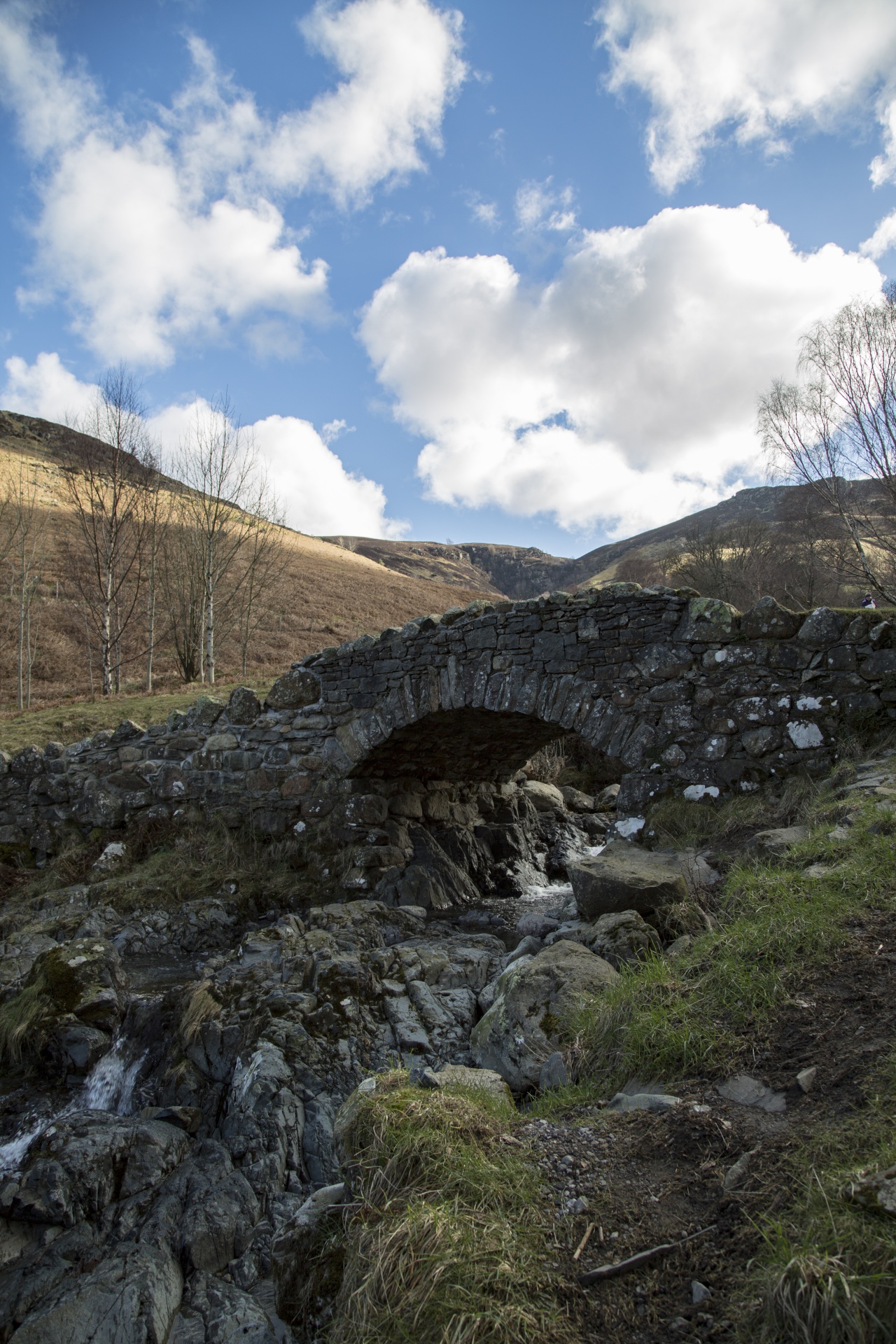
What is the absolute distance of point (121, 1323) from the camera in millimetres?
3016

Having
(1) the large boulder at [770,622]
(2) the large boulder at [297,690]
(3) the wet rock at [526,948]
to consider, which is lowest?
(3) the wet rock at [526,948]

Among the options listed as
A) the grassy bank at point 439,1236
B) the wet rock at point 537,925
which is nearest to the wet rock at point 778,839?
the wet rock at point 537,925

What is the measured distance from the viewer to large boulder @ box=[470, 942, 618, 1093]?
3811 millimetres

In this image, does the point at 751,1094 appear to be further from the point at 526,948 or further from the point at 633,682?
the point at 633,682

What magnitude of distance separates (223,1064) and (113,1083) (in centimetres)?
109

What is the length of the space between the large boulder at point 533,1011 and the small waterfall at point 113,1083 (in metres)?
2.60

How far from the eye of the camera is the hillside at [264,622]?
27641mm

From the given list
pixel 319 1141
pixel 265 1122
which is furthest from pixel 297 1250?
pixel 265 1122

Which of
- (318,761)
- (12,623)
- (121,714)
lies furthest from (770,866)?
(12,623)

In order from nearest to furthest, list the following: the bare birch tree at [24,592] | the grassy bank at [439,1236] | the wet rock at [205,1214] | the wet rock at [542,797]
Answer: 1. the grassy bank at [439,1236]
2. the wet rock at [205,1214]
3. the wet rock at [542,797]
4. the bare birch tree at [24,592]

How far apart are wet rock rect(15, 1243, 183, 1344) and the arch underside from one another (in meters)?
6.71

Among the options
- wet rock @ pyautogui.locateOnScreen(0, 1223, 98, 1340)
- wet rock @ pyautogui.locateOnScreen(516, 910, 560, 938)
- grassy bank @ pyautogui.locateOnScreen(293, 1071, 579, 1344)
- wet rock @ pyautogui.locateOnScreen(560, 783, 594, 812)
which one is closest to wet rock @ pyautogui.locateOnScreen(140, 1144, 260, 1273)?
wet rock @ pyautogui.locateOnScreen(0, 1223, 98, 1340)

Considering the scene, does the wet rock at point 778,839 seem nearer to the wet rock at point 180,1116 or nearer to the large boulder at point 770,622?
the large boulder at point 770,622

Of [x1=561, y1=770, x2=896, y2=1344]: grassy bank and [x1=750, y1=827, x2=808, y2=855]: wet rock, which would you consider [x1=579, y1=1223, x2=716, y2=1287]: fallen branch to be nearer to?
[x1=561, y1=770, x2=896, y2=1344]: grassy bank
